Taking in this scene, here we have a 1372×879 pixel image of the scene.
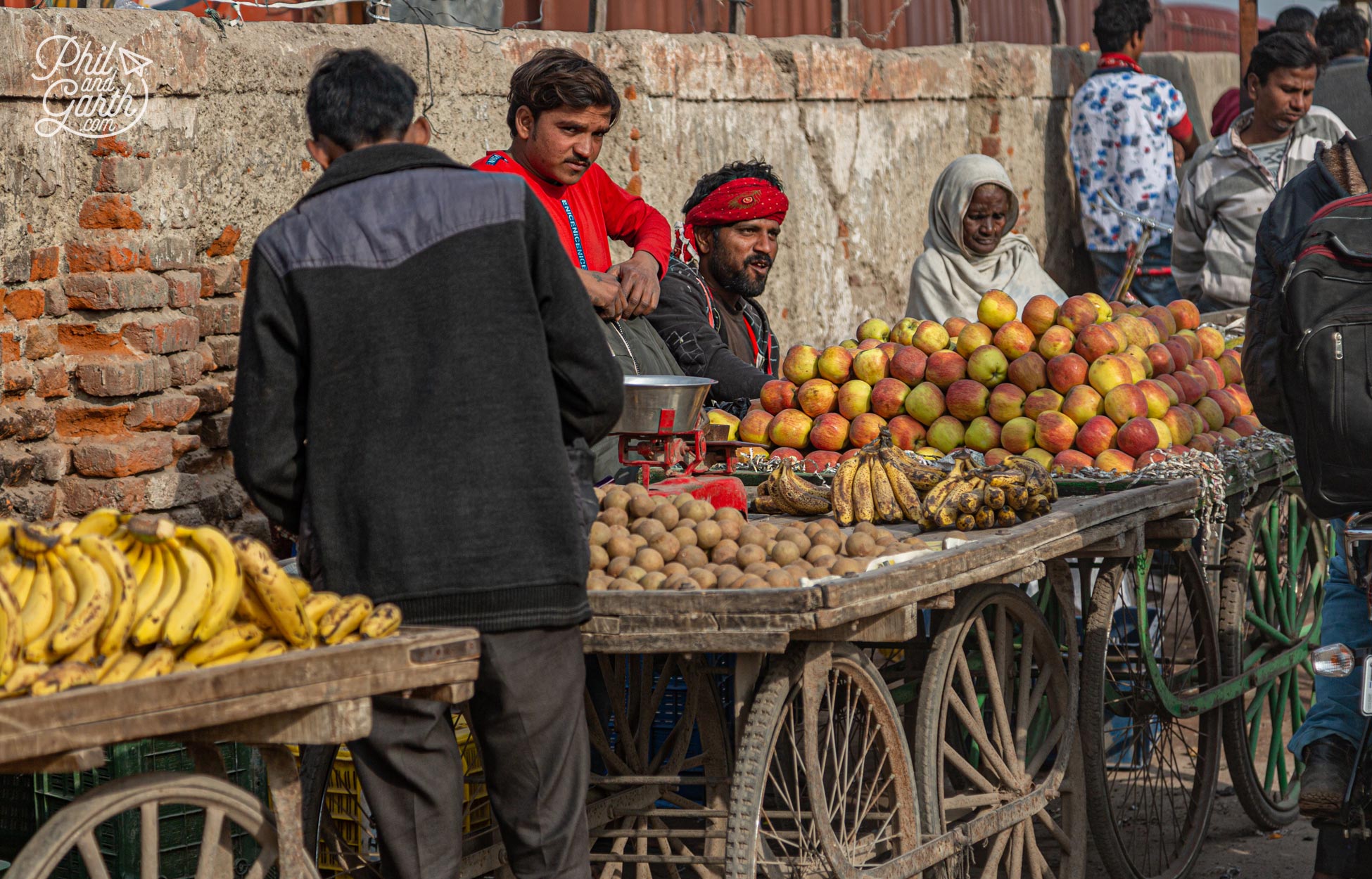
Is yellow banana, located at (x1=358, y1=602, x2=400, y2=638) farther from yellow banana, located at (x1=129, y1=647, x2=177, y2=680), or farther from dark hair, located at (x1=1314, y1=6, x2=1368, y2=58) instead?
dark hair, located at (x1=1314, y1=6, x2=1368, y2=58)

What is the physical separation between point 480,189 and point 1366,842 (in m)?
2.86

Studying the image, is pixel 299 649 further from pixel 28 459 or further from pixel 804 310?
pixel 804 310

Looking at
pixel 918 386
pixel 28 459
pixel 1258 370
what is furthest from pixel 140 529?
pixel 918 386

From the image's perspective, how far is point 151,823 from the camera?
2.26 metres

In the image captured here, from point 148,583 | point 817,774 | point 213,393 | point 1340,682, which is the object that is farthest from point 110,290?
point 1340,682

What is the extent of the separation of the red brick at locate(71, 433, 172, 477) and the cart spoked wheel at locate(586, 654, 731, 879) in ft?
4.55

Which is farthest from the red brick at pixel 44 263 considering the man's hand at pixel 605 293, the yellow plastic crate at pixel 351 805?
the yellow plastic crate at pixel 351 805

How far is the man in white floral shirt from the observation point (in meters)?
8.63

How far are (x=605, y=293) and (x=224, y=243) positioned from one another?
1.34 meters

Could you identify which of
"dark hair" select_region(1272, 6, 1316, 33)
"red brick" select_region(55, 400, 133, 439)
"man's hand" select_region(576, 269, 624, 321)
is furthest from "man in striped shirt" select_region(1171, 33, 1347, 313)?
"red brick" select_region(55, 400, 133, 439)

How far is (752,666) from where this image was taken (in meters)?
2.98

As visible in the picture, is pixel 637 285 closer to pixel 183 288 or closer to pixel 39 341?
pixel 183 288

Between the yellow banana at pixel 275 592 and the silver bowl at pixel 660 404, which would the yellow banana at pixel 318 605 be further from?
the silver bowl at pixel 660 404

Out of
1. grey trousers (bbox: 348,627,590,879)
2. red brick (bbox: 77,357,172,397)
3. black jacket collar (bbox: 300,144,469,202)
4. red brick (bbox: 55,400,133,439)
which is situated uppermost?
black jacket collar (bbox: 300,144,469,202)
